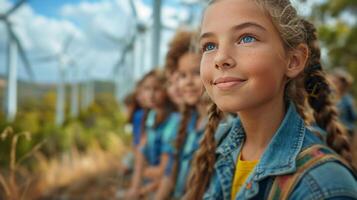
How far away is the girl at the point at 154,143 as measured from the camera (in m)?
2.79

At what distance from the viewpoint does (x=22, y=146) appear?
3.57m

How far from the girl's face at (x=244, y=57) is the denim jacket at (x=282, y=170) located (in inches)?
3.7

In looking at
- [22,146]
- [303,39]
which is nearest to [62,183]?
[22,146]

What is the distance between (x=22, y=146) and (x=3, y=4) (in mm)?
4499

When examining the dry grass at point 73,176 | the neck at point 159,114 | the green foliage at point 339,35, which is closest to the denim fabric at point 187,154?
the neck at point 159,114

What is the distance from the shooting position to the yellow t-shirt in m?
0.98

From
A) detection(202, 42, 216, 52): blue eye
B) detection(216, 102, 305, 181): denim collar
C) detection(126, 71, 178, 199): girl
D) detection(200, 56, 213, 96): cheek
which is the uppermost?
detection(202, 42, 216, 52): blue eye

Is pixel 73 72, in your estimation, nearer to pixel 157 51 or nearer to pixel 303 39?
pixel 157 51

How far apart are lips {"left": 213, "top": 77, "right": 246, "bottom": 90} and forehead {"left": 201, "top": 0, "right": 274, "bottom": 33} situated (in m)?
0.11

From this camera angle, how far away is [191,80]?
6.53 ft

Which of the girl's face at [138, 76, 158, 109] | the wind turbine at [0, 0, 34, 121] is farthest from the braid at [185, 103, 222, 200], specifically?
the wind turbine at [0, 0, 34, 121]

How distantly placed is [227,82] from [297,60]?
0.19 meters

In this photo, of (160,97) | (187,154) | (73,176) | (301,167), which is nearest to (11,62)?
(73,176)

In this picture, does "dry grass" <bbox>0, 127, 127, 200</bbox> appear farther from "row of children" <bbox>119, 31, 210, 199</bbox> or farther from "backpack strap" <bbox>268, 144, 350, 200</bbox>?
"backpack strap" <bbox>268, 144, 350, 200</bbox>
